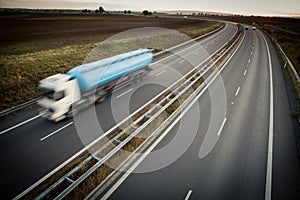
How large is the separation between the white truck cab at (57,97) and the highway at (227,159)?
6274mm

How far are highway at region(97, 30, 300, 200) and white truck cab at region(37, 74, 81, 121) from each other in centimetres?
627

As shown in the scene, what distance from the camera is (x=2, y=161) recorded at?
326 inches

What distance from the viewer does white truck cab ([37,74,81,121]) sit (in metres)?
10.6

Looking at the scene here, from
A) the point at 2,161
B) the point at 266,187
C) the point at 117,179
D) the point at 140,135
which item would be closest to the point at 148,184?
the point at 117,179

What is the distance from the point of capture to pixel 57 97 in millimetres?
10711

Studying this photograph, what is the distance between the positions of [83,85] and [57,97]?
189 cm

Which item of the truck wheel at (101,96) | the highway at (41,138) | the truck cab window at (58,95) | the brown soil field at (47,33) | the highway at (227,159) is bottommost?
the highway at (41,138)

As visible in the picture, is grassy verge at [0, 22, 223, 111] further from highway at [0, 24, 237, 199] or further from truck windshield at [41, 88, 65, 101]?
truck windshield at [41, 88, 65, 101]

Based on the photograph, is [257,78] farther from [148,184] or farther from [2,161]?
[2,161]

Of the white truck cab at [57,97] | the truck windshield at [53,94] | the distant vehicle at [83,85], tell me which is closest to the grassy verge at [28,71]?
the distant vehicle at [83,85]

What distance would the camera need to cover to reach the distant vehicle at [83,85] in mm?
10770

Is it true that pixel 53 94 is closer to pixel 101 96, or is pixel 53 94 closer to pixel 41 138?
pixel 41 138

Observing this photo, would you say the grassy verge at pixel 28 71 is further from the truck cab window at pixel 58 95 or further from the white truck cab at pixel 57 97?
the truck cab window at pixel 58 95

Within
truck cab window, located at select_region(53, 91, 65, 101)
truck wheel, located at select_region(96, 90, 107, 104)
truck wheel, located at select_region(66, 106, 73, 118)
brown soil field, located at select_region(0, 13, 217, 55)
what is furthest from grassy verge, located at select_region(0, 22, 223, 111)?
brown soil field, located at select_region(0, 13, 217, 55)
